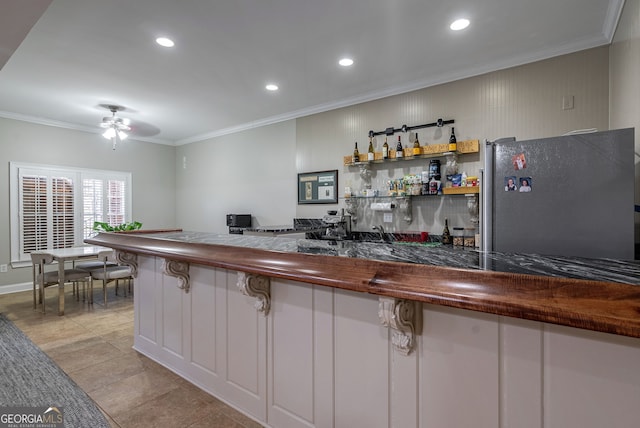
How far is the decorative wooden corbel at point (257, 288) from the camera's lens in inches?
64.1

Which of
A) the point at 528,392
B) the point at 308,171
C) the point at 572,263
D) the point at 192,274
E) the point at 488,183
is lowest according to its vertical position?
the point at 528,392

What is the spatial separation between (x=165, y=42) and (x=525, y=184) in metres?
3.08

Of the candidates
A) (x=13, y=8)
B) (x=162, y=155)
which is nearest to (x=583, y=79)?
(x=13, y=8)

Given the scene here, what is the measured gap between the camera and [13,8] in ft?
6.29

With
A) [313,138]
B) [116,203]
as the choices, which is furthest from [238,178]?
[116,203]

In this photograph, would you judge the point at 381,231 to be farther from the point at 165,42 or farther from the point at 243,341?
the point at 165,42

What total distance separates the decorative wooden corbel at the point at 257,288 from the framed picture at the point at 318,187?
2878 mm

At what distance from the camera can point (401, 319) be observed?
114cm

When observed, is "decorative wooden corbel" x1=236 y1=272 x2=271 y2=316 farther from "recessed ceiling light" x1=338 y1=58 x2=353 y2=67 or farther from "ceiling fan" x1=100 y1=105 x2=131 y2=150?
"ceiling fan" x1=100 y1=105 x2=131 y2=150

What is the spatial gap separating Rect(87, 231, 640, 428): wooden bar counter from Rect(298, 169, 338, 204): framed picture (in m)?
2.71

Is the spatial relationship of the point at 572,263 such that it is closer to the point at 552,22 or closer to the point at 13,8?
the point at 552,22

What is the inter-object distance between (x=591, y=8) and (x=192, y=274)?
3473 millimetres

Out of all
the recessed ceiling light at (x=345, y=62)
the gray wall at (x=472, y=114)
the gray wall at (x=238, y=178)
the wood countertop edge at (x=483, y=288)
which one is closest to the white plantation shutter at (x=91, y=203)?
the gray wall at (x=238, y=178)

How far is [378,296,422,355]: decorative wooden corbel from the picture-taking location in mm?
1137
